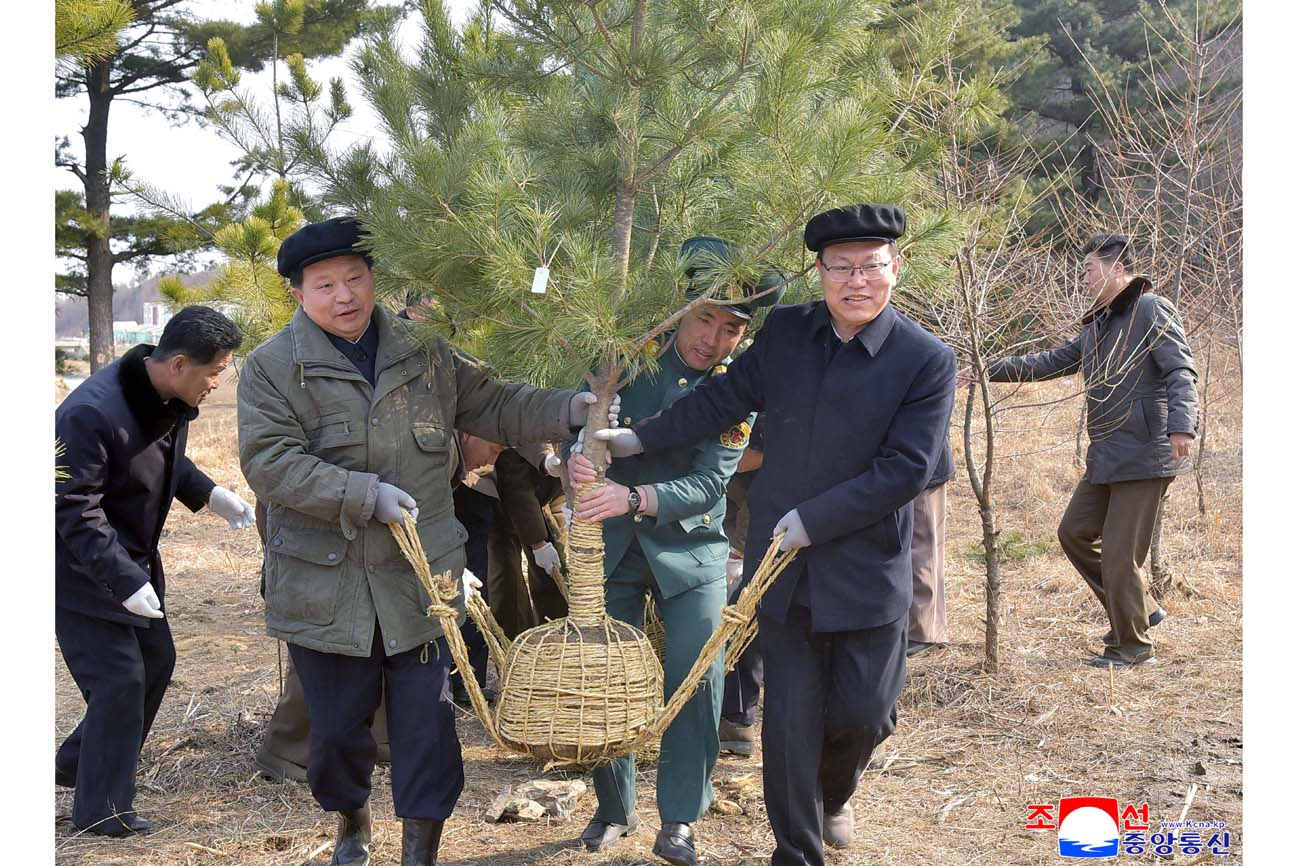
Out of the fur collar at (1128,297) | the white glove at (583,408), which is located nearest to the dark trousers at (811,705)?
the white glove at (583,408)

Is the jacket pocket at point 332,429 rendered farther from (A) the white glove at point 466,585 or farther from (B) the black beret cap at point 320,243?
(A) the white glove at point 466,585

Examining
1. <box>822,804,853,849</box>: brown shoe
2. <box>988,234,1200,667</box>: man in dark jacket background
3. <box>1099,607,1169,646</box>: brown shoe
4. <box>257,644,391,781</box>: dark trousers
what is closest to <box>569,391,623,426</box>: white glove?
<box>822,804,853,849</box>: brown shoe

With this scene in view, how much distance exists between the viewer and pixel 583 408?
3197 millimetres

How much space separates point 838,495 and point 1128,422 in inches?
117

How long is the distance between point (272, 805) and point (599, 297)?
7.62ft

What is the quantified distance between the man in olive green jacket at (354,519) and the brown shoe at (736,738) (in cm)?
153

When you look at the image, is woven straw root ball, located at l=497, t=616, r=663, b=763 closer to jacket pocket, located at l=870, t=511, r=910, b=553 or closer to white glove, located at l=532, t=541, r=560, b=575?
jacket pocket, located at l=870, t=511, r=910, b=553

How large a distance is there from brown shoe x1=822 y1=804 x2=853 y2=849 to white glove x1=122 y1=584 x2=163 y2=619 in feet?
7.53

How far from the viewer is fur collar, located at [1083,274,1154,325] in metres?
5.22

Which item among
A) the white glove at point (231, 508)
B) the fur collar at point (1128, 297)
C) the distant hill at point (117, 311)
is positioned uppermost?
the distant hill at point (117, 311)

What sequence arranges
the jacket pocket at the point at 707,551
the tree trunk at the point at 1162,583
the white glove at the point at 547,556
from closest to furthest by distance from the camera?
the jacket pocket at the point at 707,551 → the white glove at the point at 547,556 → the tree trunk at the point at 1162,583

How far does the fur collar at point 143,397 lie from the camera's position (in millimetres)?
3660

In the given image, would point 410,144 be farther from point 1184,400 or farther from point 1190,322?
point 1190,322

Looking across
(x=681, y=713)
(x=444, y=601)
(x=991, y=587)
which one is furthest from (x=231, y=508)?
(x=991, y=587)
